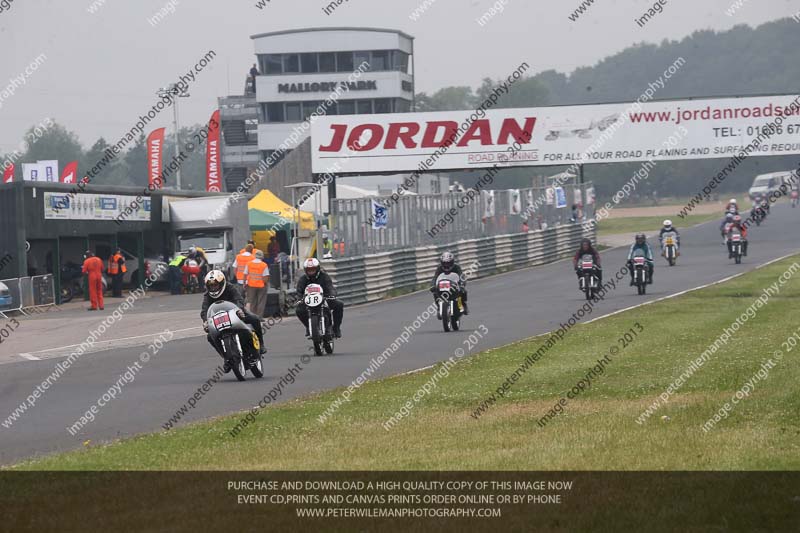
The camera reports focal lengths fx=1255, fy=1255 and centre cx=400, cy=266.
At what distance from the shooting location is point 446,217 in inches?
1612

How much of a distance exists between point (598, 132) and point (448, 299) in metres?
33.9

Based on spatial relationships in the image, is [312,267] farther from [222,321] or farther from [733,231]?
[733,231]

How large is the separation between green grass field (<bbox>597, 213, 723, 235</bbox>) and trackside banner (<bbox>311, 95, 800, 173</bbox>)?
58.5 ft

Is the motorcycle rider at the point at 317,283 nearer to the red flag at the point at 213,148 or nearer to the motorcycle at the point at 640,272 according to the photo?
the motorcycle at the point at 640,272

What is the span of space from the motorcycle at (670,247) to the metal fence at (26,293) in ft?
62.8

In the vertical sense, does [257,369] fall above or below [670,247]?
below

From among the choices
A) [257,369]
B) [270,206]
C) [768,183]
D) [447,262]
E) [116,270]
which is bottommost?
[257,369]

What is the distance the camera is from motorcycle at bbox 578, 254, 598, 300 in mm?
28828

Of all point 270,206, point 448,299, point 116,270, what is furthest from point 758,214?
point 448,299

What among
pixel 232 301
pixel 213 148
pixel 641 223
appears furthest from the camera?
pixel 641 223

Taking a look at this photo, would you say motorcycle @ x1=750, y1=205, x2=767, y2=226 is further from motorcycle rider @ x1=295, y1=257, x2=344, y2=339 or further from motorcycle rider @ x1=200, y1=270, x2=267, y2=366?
motorcycle rider @ x1=200, y1=270, x2=267, y2=366

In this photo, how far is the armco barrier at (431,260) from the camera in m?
33.1

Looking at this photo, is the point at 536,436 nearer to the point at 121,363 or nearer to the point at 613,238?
the point at 121,363
